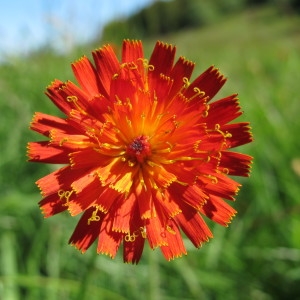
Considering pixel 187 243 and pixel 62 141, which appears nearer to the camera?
pixel 62 141

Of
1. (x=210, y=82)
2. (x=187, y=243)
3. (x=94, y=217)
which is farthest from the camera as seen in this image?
(x=187, y=243)

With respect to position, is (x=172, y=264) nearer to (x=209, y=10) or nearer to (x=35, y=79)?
(x=35, y=79)

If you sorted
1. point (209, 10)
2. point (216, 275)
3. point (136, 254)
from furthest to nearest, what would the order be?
point (209, 10) < point (216, 275) < point (136, 254)

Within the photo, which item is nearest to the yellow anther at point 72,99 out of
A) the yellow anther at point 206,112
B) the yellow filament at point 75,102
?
the yellow filament at point 75,102

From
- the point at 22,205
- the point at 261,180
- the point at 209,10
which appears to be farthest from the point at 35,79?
the point at 209,10

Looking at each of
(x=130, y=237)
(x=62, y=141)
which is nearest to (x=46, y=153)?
(x=62, y=141)

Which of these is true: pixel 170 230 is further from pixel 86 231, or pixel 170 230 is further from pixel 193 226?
pixel 86 231

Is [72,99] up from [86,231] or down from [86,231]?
up
